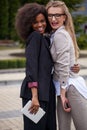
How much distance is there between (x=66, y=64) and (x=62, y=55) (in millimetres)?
87

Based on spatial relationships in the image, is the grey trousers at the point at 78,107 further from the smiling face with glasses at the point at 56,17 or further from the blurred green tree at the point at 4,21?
the blurred green tree at the point at 4,21

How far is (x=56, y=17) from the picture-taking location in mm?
3420

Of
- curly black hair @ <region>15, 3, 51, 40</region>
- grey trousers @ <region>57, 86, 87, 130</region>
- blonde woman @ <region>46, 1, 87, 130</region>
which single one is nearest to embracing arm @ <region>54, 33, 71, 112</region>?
blonde woman @ <region>46, 1, 87, 130</region>

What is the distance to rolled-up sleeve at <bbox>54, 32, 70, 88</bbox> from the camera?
334 cm

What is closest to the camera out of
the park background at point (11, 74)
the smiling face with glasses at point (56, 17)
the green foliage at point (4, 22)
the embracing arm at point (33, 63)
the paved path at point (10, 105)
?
the embracing arm at point (33, 63)

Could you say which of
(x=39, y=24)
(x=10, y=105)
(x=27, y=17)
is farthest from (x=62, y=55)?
(x=10, y=105)

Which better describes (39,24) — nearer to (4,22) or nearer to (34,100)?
(34,100)

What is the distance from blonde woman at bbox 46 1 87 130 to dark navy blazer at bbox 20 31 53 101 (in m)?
0.09

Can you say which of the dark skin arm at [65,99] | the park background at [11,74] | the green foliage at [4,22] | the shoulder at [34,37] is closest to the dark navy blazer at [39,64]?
the shoulder at [34,37]

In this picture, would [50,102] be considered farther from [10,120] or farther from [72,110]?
[10,120]

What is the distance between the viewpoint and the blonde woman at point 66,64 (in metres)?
3.35

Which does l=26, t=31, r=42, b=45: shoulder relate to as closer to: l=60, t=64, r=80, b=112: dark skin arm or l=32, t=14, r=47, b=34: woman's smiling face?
l=32, t=14, r=47, b=34: woman's smiling face

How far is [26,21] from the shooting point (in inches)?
131

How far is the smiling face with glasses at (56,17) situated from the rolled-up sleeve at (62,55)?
12 centimetres
